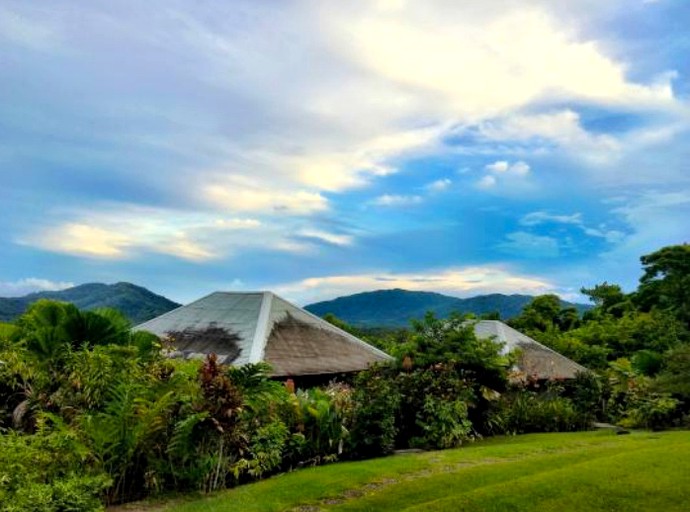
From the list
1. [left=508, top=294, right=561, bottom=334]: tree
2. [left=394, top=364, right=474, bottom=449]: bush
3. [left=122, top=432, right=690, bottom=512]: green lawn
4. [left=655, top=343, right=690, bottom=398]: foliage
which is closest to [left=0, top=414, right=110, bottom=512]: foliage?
[left=122, top=432, right=690, bottom=512]: green lawn

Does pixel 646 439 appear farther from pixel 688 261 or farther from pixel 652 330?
pixel 688 261

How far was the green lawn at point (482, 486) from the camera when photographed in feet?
25.8

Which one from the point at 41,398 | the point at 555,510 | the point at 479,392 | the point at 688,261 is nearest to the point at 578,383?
the point at 479,392

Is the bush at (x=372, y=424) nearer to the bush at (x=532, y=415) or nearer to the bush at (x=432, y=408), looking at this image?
the bush at (x=432, y=408)

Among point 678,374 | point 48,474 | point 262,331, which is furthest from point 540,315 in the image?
point 48,474

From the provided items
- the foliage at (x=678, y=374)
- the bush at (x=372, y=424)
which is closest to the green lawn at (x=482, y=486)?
the bush at (x=372, y=424)

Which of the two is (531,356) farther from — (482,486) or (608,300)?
(608,300)

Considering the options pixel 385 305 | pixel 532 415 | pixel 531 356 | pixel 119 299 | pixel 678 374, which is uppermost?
pixel 385 305

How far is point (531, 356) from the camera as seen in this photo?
21.4m

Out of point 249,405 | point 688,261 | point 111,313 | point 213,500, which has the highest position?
point 688,261

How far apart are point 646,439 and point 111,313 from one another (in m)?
11.9

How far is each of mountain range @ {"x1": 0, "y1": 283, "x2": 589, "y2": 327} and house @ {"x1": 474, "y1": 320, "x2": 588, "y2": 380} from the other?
27.7 metres

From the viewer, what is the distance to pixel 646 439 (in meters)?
14.0

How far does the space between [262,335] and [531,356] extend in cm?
973
